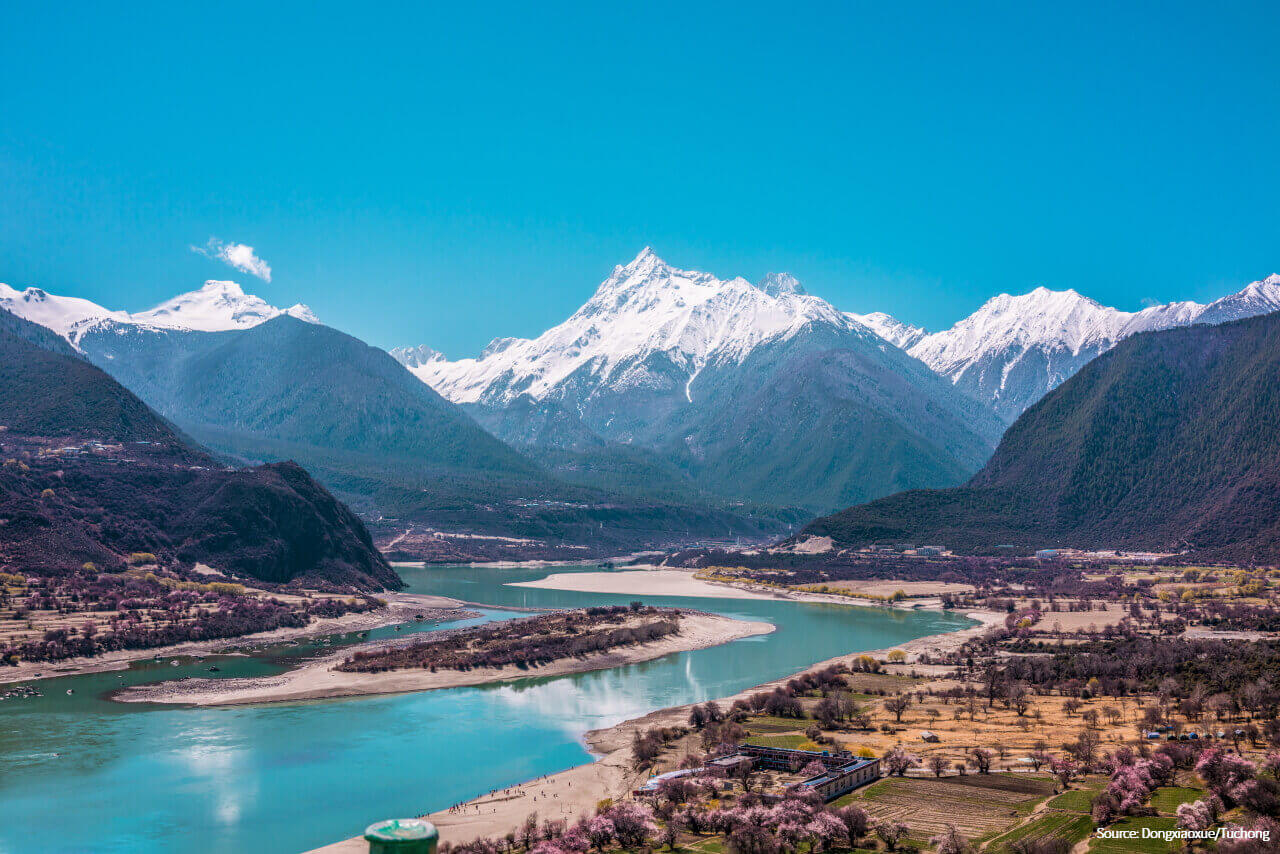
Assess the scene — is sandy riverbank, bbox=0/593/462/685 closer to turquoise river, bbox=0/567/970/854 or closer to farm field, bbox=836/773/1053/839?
turquoise river, bbox=0/567/970/854

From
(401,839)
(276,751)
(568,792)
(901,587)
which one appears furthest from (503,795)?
(901,587)

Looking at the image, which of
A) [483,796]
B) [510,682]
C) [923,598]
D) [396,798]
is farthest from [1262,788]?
[923,598]

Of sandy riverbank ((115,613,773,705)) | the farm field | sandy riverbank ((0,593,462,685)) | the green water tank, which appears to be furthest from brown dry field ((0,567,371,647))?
the green water tank

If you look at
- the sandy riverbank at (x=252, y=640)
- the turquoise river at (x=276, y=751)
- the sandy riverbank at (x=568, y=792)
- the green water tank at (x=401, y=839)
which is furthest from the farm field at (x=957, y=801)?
the sandy riverbank at (x=252, y=640)

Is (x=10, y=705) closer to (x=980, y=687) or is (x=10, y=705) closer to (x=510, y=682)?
(x=510, y=682)

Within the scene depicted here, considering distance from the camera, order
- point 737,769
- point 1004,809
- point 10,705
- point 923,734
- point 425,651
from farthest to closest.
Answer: point 425,651
point 10,705
point 923,734
point 737,769
point 1004,809

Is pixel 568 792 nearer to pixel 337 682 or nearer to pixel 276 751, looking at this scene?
pixel 276 751
